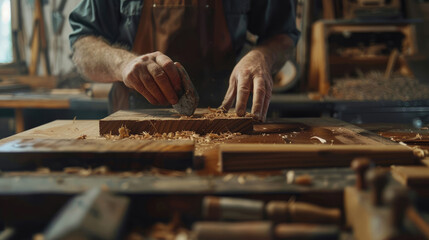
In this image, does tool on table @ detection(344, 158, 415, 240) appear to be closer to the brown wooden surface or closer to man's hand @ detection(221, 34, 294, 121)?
the brown wooden surface

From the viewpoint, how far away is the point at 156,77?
177cm

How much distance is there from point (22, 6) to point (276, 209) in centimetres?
542

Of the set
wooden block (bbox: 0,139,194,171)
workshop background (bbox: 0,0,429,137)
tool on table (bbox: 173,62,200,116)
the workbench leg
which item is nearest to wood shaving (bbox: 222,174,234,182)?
wooden block (bbox: 0,139,194,171)

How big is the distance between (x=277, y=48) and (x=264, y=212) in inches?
76.5

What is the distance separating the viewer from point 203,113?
196cm

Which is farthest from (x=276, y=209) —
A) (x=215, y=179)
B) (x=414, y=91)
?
(x=414, y=91)

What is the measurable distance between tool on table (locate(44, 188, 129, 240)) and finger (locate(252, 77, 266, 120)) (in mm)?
1102

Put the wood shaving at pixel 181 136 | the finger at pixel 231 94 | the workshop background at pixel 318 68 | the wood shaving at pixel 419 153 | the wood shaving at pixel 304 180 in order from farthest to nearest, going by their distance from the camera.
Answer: the workshop background at pixel 318 68, the finger at pixel 231 94, the wood shaving at pixel 181 136, the wood shaving at pixel 419 153, the wood shaving at pixel 304 180

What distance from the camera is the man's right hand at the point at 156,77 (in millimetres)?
1766

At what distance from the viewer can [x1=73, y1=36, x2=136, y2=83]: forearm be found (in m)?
2.15

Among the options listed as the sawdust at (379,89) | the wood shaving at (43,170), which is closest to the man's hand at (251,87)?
the wood shaving at (43,170)

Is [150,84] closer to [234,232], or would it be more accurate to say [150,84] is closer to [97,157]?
[97,157]

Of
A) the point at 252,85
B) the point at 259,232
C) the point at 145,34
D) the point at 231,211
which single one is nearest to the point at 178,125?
the point at 252,85

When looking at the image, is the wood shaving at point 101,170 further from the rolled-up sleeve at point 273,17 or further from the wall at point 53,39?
the wall at point 53,39
